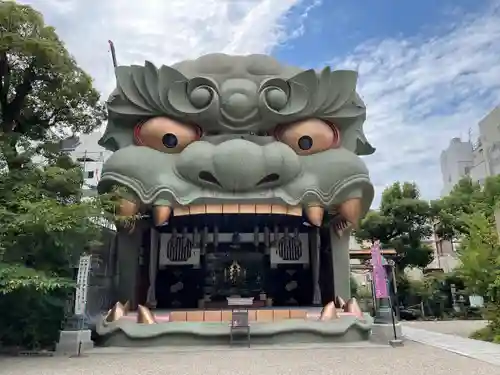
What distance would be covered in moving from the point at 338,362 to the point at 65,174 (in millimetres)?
8256

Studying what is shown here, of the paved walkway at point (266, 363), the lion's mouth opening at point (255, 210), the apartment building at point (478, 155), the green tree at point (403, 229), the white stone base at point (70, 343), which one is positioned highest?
the apartment building at point (478, 155)

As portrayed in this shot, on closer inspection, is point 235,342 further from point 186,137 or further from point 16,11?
point 16,11

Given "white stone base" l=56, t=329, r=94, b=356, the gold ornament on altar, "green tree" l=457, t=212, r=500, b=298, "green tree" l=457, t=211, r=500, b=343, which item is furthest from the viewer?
the gold ornament on altar

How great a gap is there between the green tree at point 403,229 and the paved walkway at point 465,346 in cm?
1323

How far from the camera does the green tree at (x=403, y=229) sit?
27.8 metres

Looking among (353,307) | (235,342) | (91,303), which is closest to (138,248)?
(91,303)

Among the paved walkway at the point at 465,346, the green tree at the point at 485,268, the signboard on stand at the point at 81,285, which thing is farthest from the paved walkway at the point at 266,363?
the green tree at the point at 485,268

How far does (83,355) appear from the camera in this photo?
10773 mm

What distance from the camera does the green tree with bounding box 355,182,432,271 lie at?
2781 cm

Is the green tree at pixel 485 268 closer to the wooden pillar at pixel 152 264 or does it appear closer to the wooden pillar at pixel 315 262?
the wooden pillar at pixel 315 262

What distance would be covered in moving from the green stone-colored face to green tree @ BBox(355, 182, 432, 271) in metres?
14.2

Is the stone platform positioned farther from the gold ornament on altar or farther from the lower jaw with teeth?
the gold ornament on altar

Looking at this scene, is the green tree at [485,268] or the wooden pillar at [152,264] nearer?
the green tree at [485,268]

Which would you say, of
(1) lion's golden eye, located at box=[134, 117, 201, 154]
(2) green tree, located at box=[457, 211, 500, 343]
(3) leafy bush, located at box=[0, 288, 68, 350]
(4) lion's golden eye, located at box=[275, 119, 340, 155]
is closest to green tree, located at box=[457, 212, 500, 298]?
(2) green tree, located at box=[457, 211, 500, 343]
